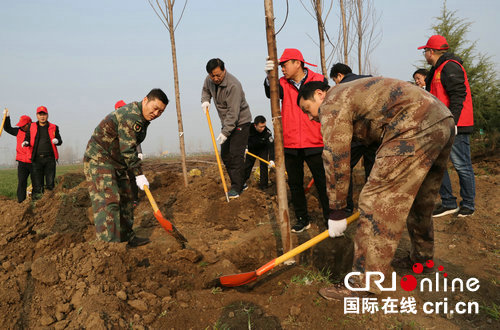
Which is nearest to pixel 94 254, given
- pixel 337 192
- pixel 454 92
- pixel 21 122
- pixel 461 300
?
pixel 337 192

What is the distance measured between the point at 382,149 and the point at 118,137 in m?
2.67

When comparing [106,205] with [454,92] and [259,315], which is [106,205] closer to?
[259,315]

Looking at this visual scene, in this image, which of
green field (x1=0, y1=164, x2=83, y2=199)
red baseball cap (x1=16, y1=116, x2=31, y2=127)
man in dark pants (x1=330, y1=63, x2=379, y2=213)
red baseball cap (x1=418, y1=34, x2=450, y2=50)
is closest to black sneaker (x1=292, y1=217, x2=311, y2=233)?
man in dark pants (x1=330, y1=63, x2=379, y2=213)

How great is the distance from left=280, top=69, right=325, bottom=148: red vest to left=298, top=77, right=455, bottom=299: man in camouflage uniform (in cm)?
111

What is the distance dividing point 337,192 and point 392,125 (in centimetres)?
60

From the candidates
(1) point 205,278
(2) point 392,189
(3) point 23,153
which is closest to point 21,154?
(3) point 23,153

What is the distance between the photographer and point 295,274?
9.68ft

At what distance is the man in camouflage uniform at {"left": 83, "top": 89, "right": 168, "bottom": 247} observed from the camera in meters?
3.32

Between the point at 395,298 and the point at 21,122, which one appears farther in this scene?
the point at 21,122

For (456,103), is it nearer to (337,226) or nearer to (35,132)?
(337,226)

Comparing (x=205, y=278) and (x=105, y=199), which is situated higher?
(x=105, y=199)

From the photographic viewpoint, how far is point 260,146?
6.79m

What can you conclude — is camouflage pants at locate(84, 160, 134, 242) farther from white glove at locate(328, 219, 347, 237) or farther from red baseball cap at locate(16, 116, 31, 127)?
red baseball cap at locate(16, 116, 31, 127)

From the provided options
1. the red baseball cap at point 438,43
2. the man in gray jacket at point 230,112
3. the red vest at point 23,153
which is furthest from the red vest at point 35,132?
the red baseball cap at point 438,43
